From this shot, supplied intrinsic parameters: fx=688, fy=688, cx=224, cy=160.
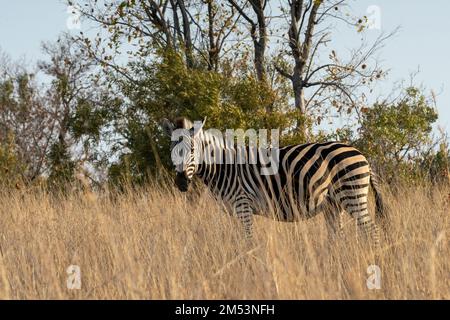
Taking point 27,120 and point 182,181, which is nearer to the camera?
point 182,181

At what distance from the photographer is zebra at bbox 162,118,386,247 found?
7445 mm

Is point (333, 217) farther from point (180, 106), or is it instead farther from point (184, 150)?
point (180, 106)

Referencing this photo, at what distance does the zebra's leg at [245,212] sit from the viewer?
7.27 meters

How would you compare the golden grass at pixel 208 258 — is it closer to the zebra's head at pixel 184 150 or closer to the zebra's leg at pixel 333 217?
the zebra's leg at pixel 333 217

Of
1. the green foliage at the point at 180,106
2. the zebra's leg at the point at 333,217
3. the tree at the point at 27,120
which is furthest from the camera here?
the tree at the point at 27,120

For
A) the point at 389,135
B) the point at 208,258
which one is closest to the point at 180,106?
the point at 389,135

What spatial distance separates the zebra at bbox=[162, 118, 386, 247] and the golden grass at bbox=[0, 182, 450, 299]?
0.73ft

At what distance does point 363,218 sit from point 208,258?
187 cm

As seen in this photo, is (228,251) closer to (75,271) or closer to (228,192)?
(228,192)

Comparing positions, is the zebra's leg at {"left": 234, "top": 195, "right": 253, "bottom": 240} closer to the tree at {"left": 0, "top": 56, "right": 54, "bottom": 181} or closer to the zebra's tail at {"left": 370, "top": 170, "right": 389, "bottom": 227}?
the zebra's tail at {"left": 370, "top": 170, "right": 389, "bottom": 227}

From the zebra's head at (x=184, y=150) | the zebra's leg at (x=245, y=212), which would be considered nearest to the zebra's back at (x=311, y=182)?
the zebra's leg at (x=245, y=212)

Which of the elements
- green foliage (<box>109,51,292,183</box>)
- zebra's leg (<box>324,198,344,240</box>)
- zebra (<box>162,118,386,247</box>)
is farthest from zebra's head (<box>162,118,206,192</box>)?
green foliage (<box>109,51,292,183</box>)

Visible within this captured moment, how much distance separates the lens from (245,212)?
295 inches
